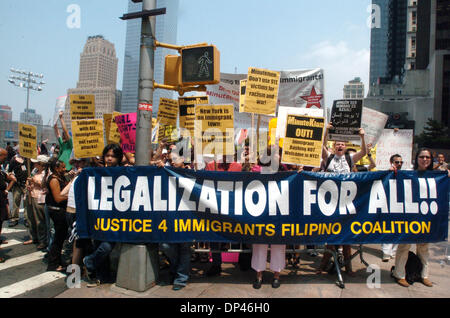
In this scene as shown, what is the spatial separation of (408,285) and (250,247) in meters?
2.42

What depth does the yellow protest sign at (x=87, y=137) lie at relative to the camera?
606 cm

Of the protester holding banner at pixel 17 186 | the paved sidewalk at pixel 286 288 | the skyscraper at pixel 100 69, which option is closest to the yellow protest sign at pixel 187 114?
the paved sidewalk at pixel 286 288

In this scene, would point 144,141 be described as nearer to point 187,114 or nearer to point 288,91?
point 187,114

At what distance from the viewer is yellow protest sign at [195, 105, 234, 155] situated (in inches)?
213

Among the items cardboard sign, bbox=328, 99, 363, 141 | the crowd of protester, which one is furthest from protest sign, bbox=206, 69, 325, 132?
the crowd of protester

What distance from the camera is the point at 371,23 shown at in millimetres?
7129

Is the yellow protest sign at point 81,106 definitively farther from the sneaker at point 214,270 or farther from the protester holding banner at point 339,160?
the protester holding banner at point 339,160

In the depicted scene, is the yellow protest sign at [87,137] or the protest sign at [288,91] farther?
the protest sign at [288,91]

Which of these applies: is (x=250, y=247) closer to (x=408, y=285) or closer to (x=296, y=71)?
(x=408, y=285)

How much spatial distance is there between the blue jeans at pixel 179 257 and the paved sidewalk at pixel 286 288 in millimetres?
157

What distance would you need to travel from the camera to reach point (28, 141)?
779 centimetres

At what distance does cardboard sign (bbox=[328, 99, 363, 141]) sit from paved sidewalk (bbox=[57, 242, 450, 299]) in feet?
7.54
